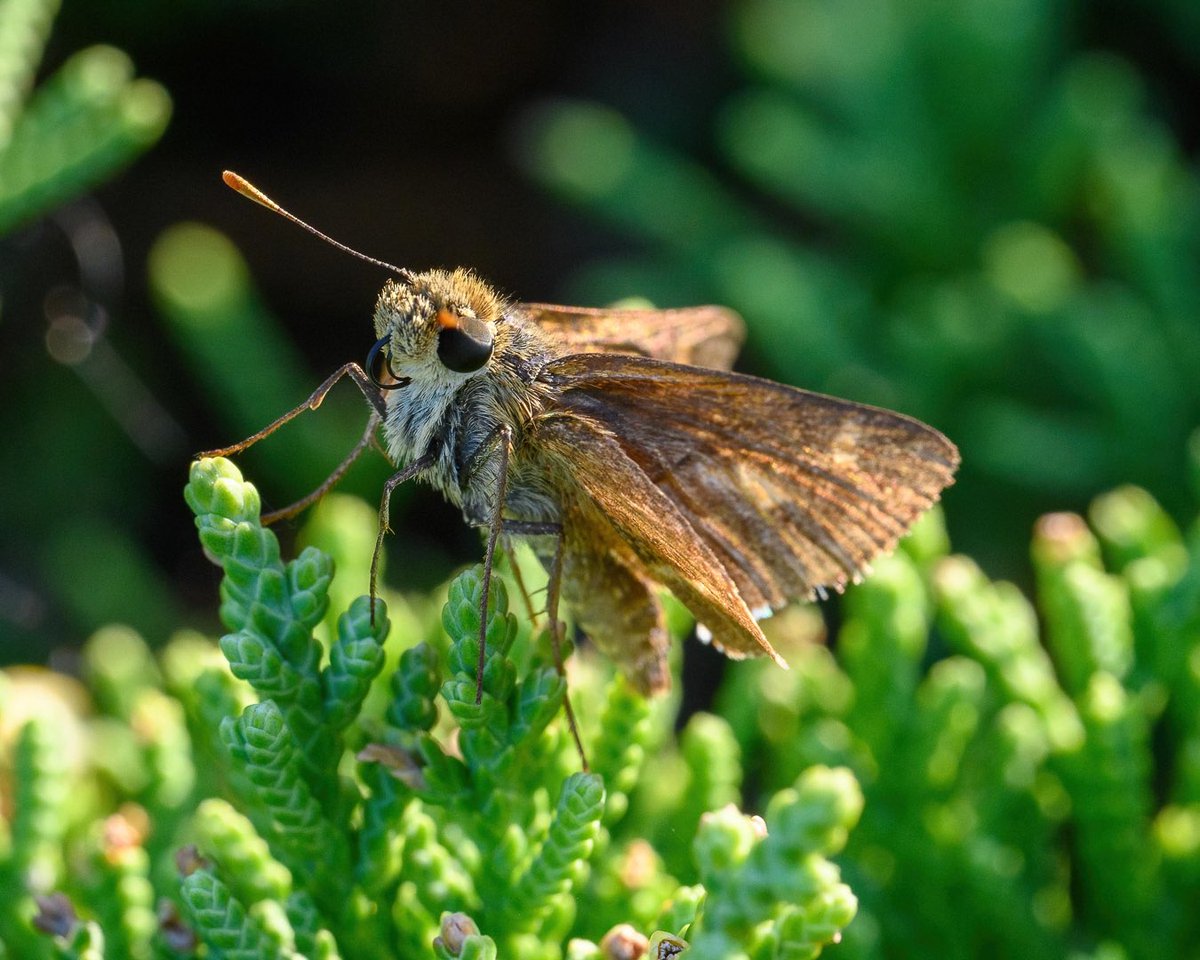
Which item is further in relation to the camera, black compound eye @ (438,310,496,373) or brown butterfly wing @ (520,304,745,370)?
brown butterfly wing @ (520,304,745,370)

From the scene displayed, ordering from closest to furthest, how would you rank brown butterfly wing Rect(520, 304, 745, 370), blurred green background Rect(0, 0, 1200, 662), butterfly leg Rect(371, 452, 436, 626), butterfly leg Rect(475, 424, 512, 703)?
1. butterfly leg Rect(475, 424, 512, 703)
2. butterfly leg Rect(371, 452, 436, 626)
3. brown butterfly wing Rect(520, 304, 745, 370)
4. blurred green background Rect(0, 0, 1200, 662)

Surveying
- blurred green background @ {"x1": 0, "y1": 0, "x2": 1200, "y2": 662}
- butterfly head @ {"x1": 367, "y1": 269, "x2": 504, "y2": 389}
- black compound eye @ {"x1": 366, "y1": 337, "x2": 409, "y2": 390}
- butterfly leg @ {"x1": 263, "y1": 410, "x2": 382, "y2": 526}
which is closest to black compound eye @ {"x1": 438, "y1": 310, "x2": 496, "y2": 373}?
butterfly head @ {"x1": 367, "y1": 269, "x2": 504, "y2": 389}

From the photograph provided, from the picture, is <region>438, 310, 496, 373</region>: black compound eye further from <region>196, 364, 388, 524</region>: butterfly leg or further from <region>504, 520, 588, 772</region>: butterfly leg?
<region>504, 520, 588, 772</region>: butterfly leg

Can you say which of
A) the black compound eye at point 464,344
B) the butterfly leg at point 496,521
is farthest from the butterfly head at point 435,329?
the butterfly leg at point 496,521

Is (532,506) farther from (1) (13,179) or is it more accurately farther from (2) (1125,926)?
(1) (13,179)

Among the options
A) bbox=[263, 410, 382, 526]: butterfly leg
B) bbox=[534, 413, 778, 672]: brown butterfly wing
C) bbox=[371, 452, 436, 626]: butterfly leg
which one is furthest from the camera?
bbox=[263, 410, 382, 526]: butterfly leg

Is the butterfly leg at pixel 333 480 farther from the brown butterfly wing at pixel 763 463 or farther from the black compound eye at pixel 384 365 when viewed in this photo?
the brown butterfly wing at pixel 763 463

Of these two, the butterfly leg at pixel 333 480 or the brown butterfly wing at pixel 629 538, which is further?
the butterfly leg at pixel 333 480
